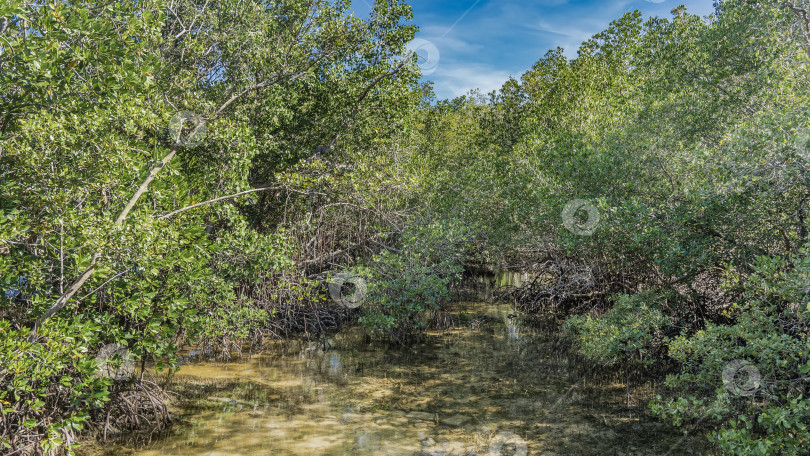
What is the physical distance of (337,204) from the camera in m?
8.01

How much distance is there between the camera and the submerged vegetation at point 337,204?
4.00 meters

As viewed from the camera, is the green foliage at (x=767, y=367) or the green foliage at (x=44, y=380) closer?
the green foliage at (x=767, y=367)

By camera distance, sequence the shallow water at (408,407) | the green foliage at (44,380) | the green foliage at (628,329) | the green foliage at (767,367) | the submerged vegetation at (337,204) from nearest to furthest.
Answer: the green foliage at (767,367) → the green foliage at (44,380) → the submerged vegetation at (337,204) → the shallow water at (408,407) → the green foliage at (628,329)

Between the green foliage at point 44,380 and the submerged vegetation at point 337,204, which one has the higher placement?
the submerged vegetation at point 337,204

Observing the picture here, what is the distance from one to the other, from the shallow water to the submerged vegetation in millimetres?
577

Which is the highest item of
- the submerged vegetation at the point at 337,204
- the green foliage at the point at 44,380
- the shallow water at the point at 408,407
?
the submerged vegetation at the point at 337,204

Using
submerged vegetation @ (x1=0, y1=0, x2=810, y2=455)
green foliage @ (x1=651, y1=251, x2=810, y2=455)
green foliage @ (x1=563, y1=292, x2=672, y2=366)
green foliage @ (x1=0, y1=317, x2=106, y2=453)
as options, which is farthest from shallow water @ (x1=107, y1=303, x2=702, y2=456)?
green foliage @ (x1=651, y1=251, x2=810, y2=455)

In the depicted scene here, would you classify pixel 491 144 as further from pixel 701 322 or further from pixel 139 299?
pixel 139 299

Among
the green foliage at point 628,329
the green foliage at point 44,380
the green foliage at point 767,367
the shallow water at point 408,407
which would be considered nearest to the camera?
the green foliage at point 767,367

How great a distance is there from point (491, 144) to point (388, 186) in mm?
12432

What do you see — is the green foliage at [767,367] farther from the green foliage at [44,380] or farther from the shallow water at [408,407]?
the green foliage at [44,380]

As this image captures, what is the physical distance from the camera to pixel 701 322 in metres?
7.50

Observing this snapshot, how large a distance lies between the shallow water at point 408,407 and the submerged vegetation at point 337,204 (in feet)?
1.89

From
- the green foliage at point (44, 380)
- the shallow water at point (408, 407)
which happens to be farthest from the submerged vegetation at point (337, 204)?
the shallow water at point (408, 407)
